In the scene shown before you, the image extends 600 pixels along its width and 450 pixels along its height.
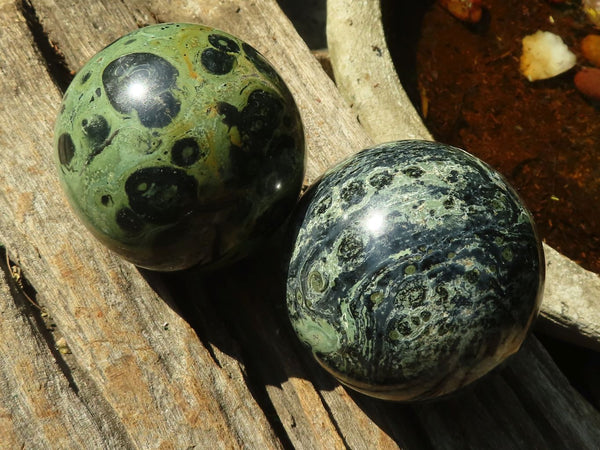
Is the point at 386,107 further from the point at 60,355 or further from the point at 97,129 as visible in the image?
the point at 60,355

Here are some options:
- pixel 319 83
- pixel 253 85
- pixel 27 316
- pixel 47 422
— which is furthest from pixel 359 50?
pixel 47 422

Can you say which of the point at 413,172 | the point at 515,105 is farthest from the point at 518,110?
the point at 413,172

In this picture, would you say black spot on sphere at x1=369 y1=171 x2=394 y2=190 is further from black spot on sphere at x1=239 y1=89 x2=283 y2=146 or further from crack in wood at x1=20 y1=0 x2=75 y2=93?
crack in wood at x1=20 y1=0 x2=75 y2=93

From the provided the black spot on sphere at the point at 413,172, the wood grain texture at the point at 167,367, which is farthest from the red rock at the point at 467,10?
the black spot on sphere at the point at 413,172

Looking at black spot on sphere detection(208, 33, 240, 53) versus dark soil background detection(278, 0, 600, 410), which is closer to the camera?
black spot on sphere detection(208, 33, 240, 53)

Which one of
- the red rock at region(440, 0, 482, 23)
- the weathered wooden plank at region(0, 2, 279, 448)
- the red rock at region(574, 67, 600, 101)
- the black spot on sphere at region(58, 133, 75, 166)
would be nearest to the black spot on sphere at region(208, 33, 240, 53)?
the black spot on sphere at region(58, 133, 75, 166)

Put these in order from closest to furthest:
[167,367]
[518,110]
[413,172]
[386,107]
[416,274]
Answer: [416,274] → [413,172] → [167,367] → [386,107] → [518,110]
